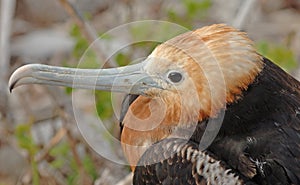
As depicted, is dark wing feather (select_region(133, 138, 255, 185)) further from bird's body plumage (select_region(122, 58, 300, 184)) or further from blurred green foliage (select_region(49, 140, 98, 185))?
blurred green foliage (select_region(49, 140, 98, 185))

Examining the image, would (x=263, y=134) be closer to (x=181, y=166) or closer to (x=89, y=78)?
(x=181, y=166)

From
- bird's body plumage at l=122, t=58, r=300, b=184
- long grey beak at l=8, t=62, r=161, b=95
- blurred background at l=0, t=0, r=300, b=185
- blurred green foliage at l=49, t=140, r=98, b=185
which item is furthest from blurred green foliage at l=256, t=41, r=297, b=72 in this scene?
long grey beak at l=8, t=62, r=161, b=95

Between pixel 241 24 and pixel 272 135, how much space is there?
1.52m

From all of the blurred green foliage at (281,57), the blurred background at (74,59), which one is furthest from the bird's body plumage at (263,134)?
the blurred green foliage at (281,57)

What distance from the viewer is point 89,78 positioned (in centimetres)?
319

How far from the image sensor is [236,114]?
3111mm

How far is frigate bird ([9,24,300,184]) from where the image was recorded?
119 inches

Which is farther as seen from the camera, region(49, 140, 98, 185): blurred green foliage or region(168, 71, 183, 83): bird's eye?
region(49, 140, 98, 185): blurred green foliage

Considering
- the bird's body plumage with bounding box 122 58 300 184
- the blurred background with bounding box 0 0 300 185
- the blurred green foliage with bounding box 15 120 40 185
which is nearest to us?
the bird's body plumage with bounding box 122 58 300 184

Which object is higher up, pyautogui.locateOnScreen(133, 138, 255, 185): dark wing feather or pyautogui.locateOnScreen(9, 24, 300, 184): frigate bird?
pyautogui.locateOnScreen(9, 24, 300, 184): frigate bird

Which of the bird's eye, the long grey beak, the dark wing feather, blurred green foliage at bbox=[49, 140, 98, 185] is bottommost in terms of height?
blurred green foliage at bbox=[49, 140, 98, 185]

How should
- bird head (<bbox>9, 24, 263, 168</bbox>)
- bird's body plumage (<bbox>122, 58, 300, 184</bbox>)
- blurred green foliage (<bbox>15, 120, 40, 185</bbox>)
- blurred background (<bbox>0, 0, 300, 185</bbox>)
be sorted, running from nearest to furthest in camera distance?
bird's body plumage (<bbox>122, 58, 300, 184</bbox>)
bird head (<bbox>9, 24, 263, 168</bbox>)
blurred green foliage (<bbox>15, 120, 40, 185</bbox>)
blurred background (<bbox>0, 0, 300, 185</bbox>)

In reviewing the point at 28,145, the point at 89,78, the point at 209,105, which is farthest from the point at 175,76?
the point at 28,145

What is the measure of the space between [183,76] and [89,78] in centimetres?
32
